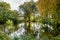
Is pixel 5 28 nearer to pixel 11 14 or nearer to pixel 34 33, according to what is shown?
pixel 11 14

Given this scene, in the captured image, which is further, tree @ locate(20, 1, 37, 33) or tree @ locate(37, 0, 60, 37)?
tree @ locate(20, 1, 37, 33)

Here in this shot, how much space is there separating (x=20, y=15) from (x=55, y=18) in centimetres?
74

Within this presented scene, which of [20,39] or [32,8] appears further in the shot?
[32,8]

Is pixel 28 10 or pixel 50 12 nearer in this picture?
pixel 50 12

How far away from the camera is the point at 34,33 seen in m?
4.25

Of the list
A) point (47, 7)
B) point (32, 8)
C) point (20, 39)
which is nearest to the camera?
point (20, 39)

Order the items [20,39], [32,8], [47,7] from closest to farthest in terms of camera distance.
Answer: [20,39] → [47,7] → [32,8]


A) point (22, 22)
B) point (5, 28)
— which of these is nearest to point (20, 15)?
point (22, 22)

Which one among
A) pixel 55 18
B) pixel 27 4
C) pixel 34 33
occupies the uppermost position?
pixel 27 4

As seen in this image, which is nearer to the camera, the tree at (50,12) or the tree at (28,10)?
the tree at (50,12)

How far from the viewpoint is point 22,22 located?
440 cm

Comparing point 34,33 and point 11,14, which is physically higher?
point 11,14

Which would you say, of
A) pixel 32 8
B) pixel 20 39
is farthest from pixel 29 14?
pixel 20 39

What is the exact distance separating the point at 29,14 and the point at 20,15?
8.0 inches
